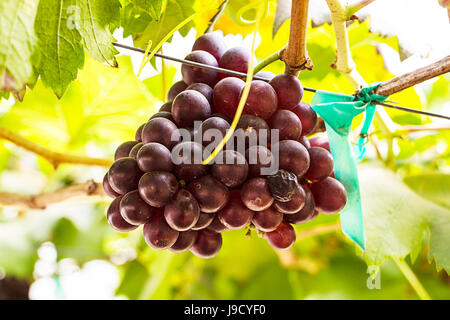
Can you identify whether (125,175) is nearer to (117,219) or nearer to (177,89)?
(117,219)

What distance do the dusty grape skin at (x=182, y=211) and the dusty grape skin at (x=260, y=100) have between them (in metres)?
0.11

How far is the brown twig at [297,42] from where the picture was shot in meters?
0.41

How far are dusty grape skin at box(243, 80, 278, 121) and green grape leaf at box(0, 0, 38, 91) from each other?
0.70 ft

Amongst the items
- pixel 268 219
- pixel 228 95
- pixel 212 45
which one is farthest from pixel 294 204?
pixel 212 45

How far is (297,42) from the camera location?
43cm

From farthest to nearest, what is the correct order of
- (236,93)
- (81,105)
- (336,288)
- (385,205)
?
(336,288) < (81,105) < (385,205) < (236,93)

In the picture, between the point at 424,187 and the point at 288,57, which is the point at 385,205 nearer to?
the point at 424,187

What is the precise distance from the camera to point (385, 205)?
648 millimetres

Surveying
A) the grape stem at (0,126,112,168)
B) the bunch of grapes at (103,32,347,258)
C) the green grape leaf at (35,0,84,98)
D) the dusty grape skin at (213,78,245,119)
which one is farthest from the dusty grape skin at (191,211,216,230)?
the grape stem at (0,126,112,168)

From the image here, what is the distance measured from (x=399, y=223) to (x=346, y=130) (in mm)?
246

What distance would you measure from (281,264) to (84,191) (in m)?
0.64

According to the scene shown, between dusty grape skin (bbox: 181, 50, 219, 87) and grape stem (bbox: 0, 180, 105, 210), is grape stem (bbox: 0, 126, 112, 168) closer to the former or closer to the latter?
grape stem (bbox: 0, 180, 105, 210)

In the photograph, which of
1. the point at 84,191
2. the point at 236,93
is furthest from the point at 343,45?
the point at 84,191

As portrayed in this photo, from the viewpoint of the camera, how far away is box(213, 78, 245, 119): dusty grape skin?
0.43 metres
